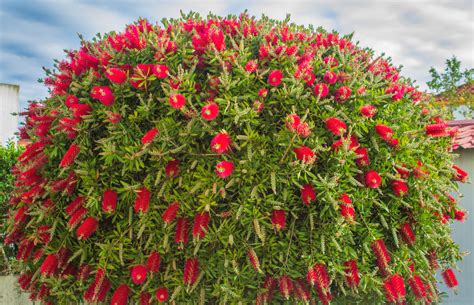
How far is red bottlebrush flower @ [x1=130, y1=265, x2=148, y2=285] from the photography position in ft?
11.6

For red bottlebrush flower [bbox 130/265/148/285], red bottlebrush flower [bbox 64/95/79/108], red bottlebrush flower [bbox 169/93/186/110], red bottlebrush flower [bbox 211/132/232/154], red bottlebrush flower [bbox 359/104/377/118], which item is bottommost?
red bottlebrush flower [bbox 130/265/148/285]

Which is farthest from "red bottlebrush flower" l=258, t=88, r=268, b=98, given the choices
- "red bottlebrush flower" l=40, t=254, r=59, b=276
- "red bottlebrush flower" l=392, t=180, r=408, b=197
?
"red bottlebrush flower" l=40, t=254, r=59, b=276

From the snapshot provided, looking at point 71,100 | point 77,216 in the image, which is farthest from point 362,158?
point 71,100

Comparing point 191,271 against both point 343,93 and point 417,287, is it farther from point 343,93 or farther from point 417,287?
point 417,287

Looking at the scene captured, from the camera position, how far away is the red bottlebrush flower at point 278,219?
3.40m

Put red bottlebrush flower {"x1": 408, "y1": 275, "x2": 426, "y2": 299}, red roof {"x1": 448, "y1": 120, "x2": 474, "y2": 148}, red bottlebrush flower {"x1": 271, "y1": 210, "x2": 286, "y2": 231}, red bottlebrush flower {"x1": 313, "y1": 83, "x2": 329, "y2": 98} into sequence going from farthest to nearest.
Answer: red roof {"x1": 448, "y1": 120, "x2": 474, "y2": 148} < red bottlebrush flower {"x1": 408, "y1": 275, "x2": 426, "y2": 299} < red bottlebrush flower {"x1": 313, "y1": 83, "x2": 329, "y2": 98} < red bottlebrush flower {"x1": 271, "y1": 210, "x2": 286, "y2": 231}

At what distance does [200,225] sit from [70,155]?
1126mm

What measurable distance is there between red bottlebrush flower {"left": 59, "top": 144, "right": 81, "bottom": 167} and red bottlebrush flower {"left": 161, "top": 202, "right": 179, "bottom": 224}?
0.84 metres

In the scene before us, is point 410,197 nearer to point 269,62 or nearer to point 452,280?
point 452,280

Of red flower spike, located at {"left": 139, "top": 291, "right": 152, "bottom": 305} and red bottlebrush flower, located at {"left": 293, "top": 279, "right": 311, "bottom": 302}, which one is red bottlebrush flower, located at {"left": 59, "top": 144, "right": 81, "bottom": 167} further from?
red bottlebrush flower, located at {"left": 293, "top": 279, "right": 311, "bottom": 302}

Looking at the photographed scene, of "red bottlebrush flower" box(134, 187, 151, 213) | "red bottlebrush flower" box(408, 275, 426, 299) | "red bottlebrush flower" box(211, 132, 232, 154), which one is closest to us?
"red bottlebrush flower" box(211, 132, 232, 154)

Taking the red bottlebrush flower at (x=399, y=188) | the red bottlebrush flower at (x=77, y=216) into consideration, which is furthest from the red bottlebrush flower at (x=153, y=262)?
the red bottlebrush flower at (x=399, y=188)

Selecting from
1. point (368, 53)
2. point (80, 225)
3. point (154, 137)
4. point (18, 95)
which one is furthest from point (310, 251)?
point (18, 95)

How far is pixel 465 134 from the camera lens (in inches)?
309
